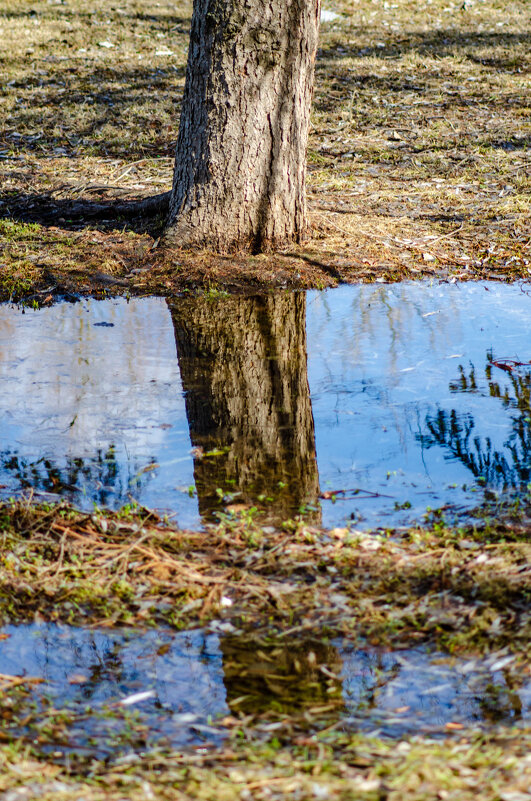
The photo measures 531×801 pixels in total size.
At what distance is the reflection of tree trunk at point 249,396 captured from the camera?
3.90m

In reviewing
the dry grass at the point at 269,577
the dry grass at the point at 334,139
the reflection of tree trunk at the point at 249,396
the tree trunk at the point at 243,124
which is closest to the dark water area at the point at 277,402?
the reflection of tree trunk at the point at 249,396

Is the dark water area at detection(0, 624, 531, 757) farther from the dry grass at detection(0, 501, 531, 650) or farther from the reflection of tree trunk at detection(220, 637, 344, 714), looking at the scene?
the dry grass at detection(0, 501, 531, 650)

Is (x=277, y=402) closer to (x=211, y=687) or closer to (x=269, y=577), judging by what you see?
(x=269, y=577)

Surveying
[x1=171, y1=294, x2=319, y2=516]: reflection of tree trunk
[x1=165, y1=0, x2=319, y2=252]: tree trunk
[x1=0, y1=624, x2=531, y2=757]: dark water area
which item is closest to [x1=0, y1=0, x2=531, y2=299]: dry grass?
[x1=165, y1=0, x2=319, y2=252]: tree trunk

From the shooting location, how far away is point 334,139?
11039 mm

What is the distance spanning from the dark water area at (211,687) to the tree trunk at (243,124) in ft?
15.5

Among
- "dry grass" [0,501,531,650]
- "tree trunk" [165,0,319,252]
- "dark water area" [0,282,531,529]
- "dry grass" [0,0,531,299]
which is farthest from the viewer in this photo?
"dry grass" [0,0,531,299]

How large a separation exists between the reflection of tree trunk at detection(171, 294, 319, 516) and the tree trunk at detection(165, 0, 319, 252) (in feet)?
→ 3.35

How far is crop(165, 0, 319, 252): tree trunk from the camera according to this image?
6.64 metres

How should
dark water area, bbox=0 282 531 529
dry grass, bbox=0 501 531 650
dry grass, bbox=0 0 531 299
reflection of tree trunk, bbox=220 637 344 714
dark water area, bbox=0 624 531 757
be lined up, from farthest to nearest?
dry grass, bbox=0 0 531 299 → dark water area, bbox=0 282 531 529 → dry grass, bbox=0 501 531 650 → reflection of tree trunk, bbox=220 637 344 714 → dark water area, bbox=0 624 531 757

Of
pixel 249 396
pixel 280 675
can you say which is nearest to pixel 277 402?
pixel 249 396

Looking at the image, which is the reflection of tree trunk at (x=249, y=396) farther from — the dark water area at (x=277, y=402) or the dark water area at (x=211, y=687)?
the dark water area at (x=211, y=687)

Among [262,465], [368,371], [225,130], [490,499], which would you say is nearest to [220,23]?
[225,130]

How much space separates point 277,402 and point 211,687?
87.4 inches
